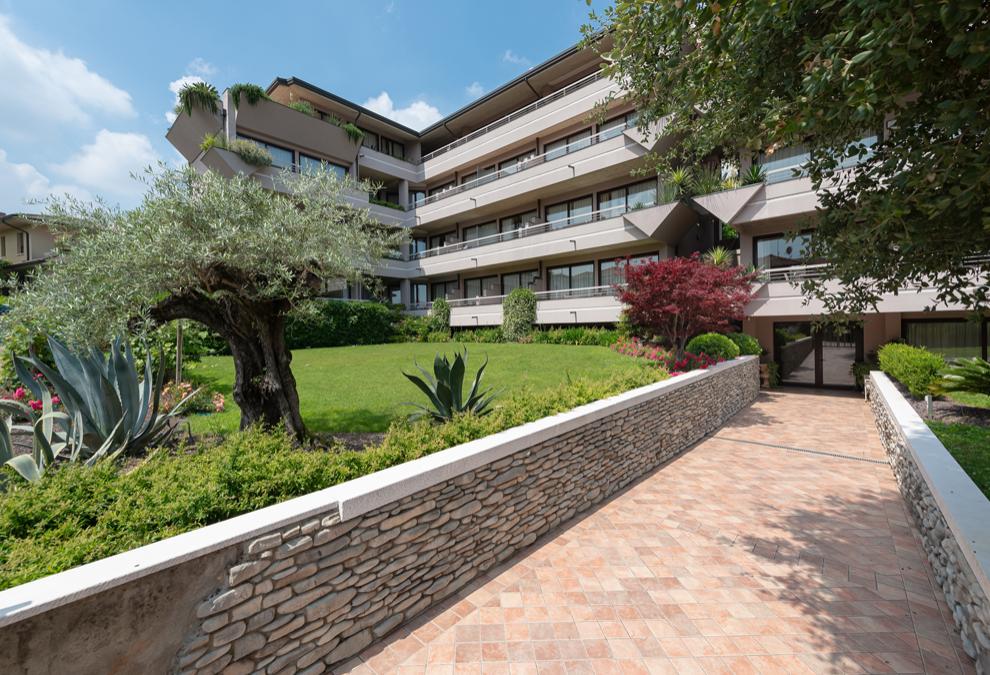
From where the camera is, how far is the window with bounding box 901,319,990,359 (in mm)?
13164

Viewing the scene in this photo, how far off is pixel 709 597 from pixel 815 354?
16012 millimetres

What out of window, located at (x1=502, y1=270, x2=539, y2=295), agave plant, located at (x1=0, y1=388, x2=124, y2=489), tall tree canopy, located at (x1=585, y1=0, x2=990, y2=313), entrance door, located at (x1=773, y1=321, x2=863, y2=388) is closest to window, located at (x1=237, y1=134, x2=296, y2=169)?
window, located at (x1=502, y1=270, x2=539, y2=295)

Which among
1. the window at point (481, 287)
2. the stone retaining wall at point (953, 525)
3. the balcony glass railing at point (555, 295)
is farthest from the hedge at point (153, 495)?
the window at point (481, 287)

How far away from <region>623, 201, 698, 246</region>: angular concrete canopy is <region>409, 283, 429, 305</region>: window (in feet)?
49.8

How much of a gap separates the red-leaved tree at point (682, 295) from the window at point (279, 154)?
59.9 feet

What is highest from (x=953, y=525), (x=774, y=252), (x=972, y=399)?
(x=774, y=252)

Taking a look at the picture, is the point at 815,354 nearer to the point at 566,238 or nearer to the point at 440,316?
the point at 566,238

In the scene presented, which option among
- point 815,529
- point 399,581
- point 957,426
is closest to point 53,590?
point 399,581

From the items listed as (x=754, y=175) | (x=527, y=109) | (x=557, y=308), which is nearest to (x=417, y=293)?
(x=557, y=308)

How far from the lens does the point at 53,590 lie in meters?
2.06

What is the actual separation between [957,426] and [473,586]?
890 cm

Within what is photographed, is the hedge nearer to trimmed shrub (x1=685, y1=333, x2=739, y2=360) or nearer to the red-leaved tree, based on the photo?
the red-leaved tree

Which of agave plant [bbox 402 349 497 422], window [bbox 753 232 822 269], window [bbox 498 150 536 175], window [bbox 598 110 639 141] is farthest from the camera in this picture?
window [bbox 498 150 536 175]

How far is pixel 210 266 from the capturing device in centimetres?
468
